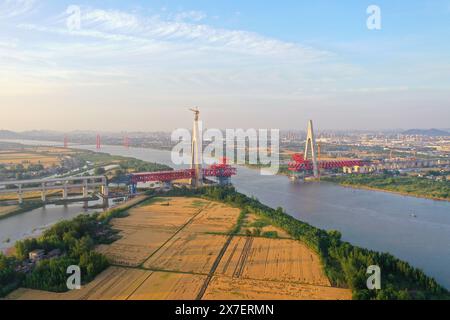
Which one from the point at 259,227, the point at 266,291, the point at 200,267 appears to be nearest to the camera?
the point at 266,291

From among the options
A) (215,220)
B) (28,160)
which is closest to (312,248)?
(215,220)

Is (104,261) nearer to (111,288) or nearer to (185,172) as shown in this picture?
(111,288)

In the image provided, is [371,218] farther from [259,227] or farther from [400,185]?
[400,185]

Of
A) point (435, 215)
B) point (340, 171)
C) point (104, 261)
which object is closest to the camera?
point (104, 261)

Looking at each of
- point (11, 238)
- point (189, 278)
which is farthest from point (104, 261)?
point (11, 238)

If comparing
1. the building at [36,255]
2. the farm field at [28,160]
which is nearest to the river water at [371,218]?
the building at [36,255]

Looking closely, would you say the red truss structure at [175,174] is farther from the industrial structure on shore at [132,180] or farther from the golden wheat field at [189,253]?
the golden wheat field at [189,253]
